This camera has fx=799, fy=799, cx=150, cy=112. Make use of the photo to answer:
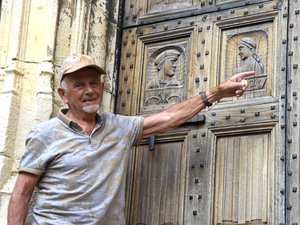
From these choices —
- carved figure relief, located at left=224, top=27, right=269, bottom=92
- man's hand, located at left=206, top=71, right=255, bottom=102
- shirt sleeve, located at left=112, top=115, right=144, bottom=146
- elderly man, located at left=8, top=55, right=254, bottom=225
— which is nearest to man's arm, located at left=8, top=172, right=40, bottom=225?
elderly man, located at left=8, top=55, right=254, bottom=225

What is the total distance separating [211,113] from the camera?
429 centimetres

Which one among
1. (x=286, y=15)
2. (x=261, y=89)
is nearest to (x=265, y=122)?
(x=261, y=89)

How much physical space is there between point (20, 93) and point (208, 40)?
1.08 metres

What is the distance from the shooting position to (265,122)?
13.4 ft

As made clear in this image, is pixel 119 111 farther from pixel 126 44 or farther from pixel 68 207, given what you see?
pixel 68 207

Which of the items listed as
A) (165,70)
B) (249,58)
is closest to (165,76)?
(165,70)

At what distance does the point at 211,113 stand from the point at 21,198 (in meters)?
1.15

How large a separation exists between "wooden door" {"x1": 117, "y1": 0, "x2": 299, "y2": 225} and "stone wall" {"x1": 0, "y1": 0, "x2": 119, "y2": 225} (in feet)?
0.71

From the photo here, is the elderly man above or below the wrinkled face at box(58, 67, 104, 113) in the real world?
below

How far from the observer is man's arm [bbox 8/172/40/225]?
3.71 metres

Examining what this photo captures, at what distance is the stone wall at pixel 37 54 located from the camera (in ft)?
14.0

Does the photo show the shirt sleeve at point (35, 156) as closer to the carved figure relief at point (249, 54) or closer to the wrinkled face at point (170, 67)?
the wrinkled face at point (170, 67)

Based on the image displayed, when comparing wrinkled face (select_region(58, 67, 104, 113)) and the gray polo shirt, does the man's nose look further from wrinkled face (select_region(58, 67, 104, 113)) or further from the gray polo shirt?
the gray polo shirt

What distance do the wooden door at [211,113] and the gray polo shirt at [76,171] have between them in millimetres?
505
